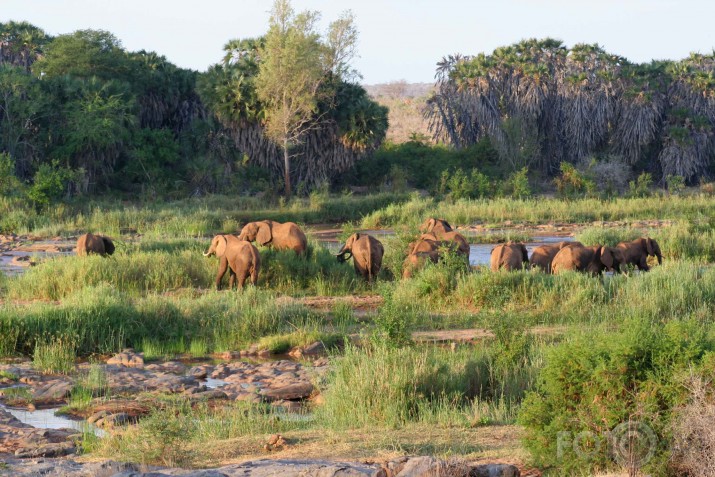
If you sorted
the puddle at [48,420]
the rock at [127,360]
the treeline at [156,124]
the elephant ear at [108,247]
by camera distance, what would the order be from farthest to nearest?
1. the treeline at [156,124]
2. the elephant ear at [108,247]
3. the rock at [127,360]
4. the puddle at [48,420]

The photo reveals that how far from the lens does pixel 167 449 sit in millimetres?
7105

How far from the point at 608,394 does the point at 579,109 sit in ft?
119

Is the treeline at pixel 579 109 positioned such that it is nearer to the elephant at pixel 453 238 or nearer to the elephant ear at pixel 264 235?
the elephant at pixel 453 238

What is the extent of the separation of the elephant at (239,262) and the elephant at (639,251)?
610 centimetres

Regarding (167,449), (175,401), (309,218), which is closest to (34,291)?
(175,401)

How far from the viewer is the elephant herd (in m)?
16.5

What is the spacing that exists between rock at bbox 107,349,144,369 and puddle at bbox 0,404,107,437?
5.95ft

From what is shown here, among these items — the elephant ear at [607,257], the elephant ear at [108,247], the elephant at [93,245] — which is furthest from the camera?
the elephant ear at [108,247]

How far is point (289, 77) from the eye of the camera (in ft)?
119

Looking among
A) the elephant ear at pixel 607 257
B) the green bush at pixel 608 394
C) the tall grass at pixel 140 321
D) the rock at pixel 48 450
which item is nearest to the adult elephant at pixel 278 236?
the tall grass at pixel 140 321

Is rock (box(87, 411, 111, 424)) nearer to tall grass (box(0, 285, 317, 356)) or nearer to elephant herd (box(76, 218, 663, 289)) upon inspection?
tall grass (box(0, 285, 317, 356))

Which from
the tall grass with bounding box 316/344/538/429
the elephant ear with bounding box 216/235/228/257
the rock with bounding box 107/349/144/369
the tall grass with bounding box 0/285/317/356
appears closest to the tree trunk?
the elephant ear with bounding box 216/235/228/257

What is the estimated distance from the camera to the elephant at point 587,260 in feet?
54.7

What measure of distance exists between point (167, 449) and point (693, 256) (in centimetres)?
1563
